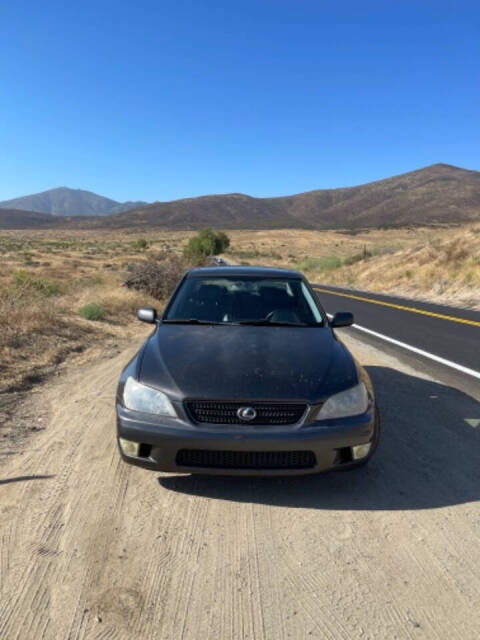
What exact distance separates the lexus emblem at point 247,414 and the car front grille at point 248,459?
8.6 inches

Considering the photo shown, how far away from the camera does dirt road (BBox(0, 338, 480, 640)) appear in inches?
84.9

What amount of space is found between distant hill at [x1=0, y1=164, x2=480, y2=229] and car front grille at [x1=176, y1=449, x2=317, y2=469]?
382 feet

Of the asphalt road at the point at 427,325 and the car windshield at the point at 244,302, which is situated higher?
the car windshield at the point at 244,302

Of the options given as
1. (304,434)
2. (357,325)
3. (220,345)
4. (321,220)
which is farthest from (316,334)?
(321,220)

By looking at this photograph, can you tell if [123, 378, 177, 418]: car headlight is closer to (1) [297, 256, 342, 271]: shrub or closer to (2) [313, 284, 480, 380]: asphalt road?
(2) [313, 284, 480, 380]: asphalt road

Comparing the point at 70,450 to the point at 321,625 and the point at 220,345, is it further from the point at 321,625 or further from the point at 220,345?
the point at 321,625

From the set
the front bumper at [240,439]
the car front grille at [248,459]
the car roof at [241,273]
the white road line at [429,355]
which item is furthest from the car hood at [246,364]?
the white road line at [429,355]

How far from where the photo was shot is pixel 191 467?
300cm

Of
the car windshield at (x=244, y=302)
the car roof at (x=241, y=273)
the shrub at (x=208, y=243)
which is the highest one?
the car roof at (x=241, y=273)

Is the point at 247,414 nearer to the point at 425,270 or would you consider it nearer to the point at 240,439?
the point at 240,439

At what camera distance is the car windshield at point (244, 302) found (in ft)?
14.7

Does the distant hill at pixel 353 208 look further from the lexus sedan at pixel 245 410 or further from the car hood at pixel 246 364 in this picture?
the lexus sedan at pixel 245 410

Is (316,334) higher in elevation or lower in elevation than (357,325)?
higher

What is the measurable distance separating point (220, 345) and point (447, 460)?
1991mm
